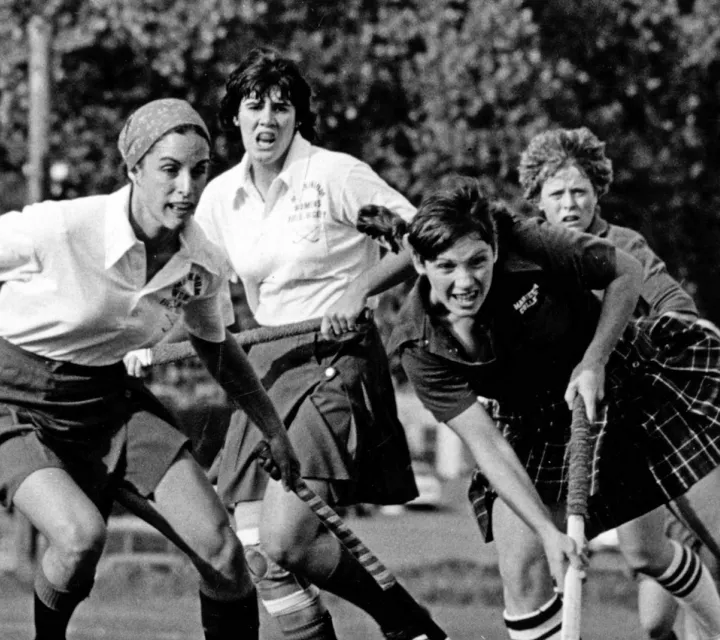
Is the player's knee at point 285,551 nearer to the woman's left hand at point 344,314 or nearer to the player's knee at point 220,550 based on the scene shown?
the player's knee at point 220,550

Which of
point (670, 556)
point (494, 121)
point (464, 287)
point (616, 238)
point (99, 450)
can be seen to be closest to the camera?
point (464, 287)

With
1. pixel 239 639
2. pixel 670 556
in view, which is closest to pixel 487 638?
pixel 670 556

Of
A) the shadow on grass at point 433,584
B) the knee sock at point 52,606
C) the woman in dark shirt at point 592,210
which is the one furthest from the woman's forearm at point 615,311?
the shadow on grass at point 433,584

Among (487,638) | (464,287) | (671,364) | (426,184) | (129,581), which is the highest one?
(464,287)

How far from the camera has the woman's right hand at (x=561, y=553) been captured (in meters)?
5.26

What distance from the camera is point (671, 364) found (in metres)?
6.22

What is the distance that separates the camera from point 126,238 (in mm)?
5582

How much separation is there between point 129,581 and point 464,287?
18.5 feet

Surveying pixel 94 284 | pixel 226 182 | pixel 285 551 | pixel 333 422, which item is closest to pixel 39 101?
pixel 226 182

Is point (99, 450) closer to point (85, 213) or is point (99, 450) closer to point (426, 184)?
point (85, 213)

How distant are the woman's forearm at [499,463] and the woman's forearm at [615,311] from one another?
358 mm

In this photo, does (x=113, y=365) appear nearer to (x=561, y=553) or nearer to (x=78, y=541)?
(x=78, y=541)

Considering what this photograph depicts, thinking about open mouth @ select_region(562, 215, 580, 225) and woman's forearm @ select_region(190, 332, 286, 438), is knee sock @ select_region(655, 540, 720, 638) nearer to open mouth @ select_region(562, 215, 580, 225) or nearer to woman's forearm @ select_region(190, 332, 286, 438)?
open mouth @ select_region(562, 215, 580, 225)

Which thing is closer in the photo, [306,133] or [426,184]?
[306,133]
